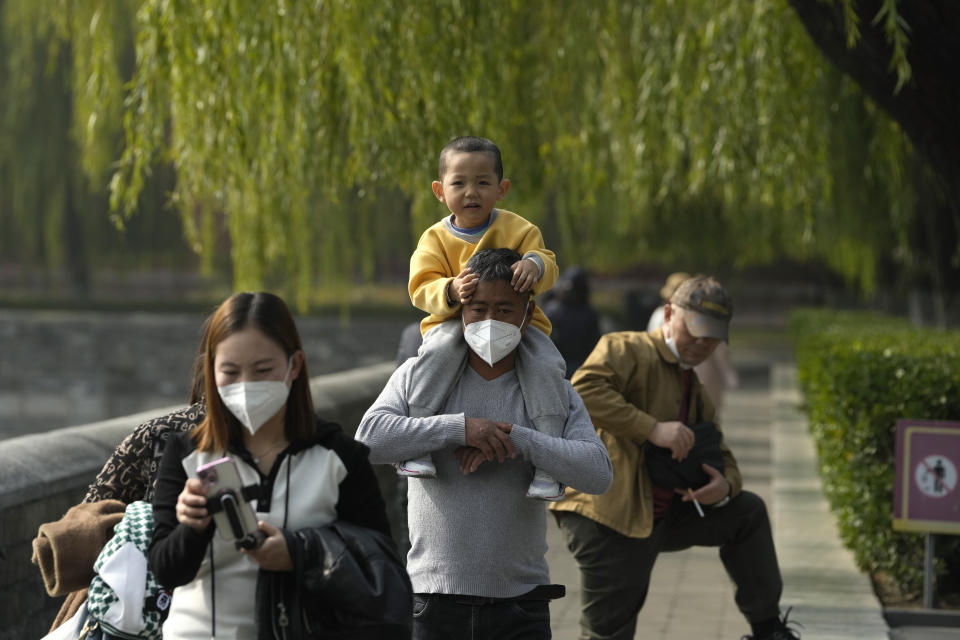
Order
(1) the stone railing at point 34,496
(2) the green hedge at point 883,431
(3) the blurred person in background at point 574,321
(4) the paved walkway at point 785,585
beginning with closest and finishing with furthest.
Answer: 1. (1) the stone railing at point 34,496
2. (4) the paved walkway at point 785,585
3. (2) the green hedge at point 883,431
4. (3) the blurred person in background at point 574,321

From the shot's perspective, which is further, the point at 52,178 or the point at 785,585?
→ the point at 52,178

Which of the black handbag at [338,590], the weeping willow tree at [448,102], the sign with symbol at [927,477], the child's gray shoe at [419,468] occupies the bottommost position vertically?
the sign with symbol at [927,477]

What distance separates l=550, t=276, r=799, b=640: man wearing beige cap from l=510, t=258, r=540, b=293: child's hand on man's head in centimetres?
131

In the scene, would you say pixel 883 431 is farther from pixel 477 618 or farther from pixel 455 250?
pixel 477 618

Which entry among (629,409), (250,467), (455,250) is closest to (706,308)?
(629,409)

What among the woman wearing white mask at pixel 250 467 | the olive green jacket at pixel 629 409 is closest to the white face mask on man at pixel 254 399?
the woman wearing white mask at pixel 250 467

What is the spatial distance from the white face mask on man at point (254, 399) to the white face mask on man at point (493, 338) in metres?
0.70

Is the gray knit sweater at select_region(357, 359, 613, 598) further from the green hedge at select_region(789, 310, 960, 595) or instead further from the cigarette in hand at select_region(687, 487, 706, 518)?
the green hedge at select_region(789, 310, 960, 595)

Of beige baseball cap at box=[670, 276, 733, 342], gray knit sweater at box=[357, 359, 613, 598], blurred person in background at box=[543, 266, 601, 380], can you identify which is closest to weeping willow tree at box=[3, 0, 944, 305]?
blurred person in background at box=[543, 266, 601, 380]

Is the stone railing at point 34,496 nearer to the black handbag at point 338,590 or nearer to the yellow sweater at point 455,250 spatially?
the yellow sweater at point 455,250

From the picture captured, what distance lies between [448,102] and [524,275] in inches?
157

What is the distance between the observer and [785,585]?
7.12m

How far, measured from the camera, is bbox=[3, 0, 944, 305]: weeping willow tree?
6.85 m

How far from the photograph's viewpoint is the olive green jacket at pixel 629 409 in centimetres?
462
